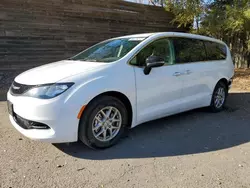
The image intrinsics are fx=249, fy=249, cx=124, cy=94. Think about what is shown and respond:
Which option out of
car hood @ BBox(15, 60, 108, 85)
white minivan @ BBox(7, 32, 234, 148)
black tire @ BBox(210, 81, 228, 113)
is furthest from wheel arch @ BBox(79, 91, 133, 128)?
black tire @ BBox(210, 81, 228, 113)

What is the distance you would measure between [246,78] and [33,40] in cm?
713

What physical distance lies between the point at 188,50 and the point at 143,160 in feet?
7.67

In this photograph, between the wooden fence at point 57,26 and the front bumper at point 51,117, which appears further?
the wooden fence at point 57,26

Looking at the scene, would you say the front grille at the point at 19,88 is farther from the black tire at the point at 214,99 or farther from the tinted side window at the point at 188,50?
the black tire at the point at 214,99

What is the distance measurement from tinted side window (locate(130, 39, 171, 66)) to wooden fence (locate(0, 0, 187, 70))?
5.00 metres

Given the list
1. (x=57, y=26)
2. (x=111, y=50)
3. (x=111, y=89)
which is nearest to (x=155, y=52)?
(x=111, y=50)

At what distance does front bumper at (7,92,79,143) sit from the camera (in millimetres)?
2877

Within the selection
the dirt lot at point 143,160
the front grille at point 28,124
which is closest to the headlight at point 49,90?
the front grille at point 28,124

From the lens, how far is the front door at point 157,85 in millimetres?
3609

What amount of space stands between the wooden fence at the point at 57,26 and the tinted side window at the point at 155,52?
5.00 meters

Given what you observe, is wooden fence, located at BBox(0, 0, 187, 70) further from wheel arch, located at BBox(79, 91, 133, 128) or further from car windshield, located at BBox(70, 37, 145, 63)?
wheel arch, located at BBox(79, 91, 133, 128)

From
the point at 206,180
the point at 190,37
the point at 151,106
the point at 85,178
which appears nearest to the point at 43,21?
the point at 190,37

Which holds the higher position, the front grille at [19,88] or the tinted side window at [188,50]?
A: the tinted side window at [188,50]

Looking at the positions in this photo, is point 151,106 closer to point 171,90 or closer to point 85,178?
point 171,90
